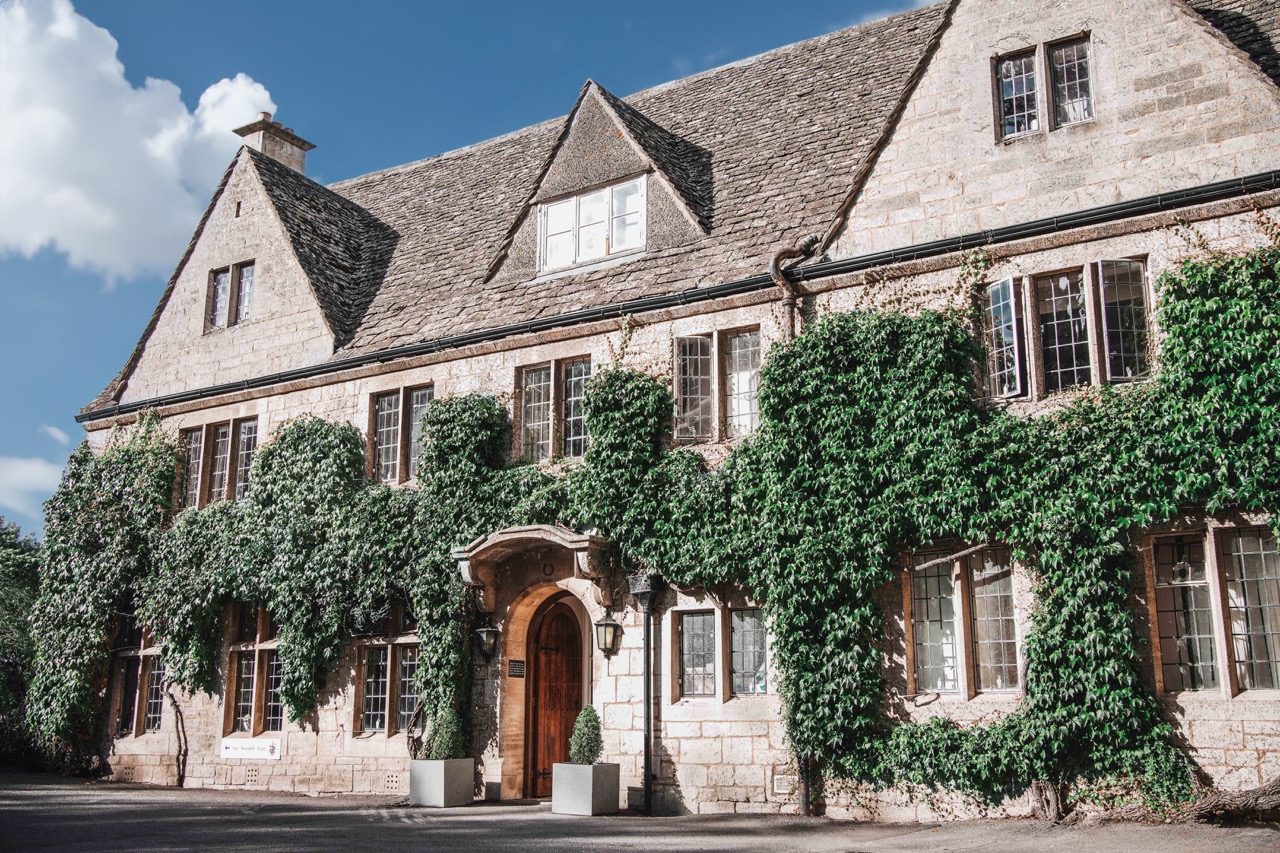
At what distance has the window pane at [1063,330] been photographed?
44.4ft

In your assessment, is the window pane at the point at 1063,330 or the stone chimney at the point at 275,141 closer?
the window pane at the point at 1063,330

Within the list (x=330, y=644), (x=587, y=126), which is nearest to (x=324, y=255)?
(x=587, y=126)

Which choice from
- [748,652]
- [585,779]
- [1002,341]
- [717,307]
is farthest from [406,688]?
[1002,341]

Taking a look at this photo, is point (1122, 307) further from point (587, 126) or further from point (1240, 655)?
point (587, 126)

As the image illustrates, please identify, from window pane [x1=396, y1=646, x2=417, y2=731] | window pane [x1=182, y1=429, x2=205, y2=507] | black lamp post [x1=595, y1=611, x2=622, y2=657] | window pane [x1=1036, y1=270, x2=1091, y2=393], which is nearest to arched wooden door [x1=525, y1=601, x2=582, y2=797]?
black lamp post [x1=595, y1=611, x2=622, y2=657]

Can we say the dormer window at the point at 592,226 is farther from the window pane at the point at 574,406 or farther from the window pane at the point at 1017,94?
the window pane at the point at 1017,94

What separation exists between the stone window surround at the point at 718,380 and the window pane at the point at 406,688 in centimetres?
562

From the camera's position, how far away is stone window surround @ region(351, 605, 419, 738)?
17.8m

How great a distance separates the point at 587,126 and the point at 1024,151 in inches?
294

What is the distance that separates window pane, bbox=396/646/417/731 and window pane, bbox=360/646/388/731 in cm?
32

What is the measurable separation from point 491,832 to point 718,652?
3.83m

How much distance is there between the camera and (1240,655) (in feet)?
39.5

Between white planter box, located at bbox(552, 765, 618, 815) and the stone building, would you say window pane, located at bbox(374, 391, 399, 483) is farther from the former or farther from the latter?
white planter box, located at bbox(552, 765, 618, 815)

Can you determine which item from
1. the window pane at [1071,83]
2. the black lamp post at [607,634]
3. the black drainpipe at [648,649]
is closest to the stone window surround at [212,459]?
the black lamp post at [607,634]
